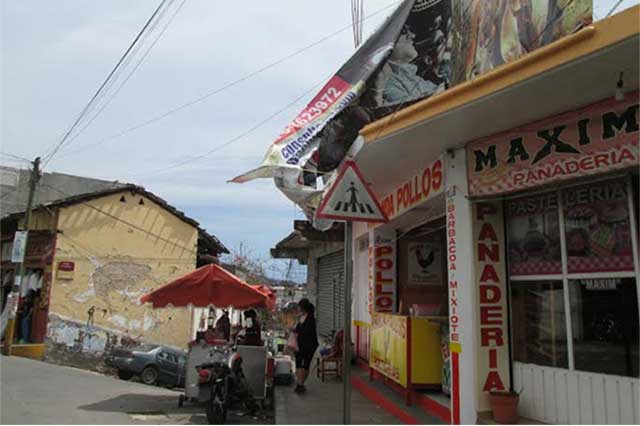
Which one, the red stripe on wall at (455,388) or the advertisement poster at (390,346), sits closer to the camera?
the red stripe on wall at (455,388)

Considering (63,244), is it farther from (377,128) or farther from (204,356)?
(377,128)

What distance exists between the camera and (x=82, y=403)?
9266 mm

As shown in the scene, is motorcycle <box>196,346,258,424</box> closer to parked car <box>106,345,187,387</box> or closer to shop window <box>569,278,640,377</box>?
shop window <box>569,278,640,377</box>

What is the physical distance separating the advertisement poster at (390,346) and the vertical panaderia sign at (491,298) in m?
1.49

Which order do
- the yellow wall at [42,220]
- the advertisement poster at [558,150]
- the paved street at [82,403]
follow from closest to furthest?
the advertisement poster at [558,150]
the paved street at [82,403]
the yellow wall at [42,220]

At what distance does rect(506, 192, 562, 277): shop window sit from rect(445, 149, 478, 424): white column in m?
0.48

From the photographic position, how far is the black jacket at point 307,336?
30.5 feet

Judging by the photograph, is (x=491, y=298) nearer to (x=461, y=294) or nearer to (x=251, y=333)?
(x=461, y=294)

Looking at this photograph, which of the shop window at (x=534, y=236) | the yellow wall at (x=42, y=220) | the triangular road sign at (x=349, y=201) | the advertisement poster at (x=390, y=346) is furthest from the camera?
the yellow wall at (x=42, y=220)

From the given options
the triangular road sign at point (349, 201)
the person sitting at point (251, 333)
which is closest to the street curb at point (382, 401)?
the person sitting at point (251, 333)

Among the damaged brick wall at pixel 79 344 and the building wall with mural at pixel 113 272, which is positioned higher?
the building wall with mural at pixel 113 272

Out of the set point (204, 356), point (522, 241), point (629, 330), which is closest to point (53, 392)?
point (204, 356)

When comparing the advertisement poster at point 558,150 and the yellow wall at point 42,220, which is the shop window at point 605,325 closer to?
the advertisement poster at point 558,150

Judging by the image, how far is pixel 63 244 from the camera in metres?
19.7
